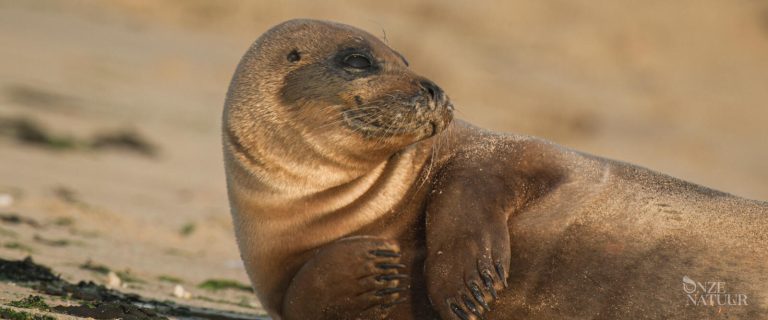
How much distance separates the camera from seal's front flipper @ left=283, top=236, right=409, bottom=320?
4.78 metres

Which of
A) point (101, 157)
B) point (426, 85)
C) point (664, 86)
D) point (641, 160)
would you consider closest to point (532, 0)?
point (664, 86)

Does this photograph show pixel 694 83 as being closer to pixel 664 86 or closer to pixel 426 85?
pixel 664 86

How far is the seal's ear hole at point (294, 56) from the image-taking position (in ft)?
17.5

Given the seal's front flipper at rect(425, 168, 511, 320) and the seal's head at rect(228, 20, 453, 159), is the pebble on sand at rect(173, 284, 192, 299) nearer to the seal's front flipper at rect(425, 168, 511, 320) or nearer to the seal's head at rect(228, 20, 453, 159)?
the seal's head at rect(228, 20, 453, 159)

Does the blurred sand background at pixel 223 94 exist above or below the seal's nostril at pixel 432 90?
above

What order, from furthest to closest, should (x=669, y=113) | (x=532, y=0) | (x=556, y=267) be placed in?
(x=532, y=0), (x=669, y=113), (x=556, y=267)

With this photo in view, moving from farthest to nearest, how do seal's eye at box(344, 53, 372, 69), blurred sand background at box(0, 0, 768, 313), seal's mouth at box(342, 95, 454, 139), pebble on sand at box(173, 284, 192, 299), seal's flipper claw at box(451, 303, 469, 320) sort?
blurred sand background at box(0, 0, 768, 313) → pebble on sand at box(173, 284, 192, 299) → seal's eye at box(344, 53, 372, 69) → seal's mouth at box(342, 95, 454, 139) → seal's flipper claw at box(451, 303, 469, 320)

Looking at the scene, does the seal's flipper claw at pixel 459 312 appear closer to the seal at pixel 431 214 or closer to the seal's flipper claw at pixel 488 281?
the seal at pixel 431 214

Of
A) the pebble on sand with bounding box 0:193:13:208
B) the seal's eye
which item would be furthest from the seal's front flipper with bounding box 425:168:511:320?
the pebble on sand with bounding box 0:193:13:208

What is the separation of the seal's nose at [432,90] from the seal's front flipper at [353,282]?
22.7 inches

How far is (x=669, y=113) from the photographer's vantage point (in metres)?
19.8

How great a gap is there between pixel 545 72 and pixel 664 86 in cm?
242

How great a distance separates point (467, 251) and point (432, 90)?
0.69 m

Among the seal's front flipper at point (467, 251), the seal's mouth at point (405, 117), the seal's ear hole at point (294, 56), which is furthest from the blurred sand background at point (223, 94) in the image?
the seal's front flipper at point (467, 251)
